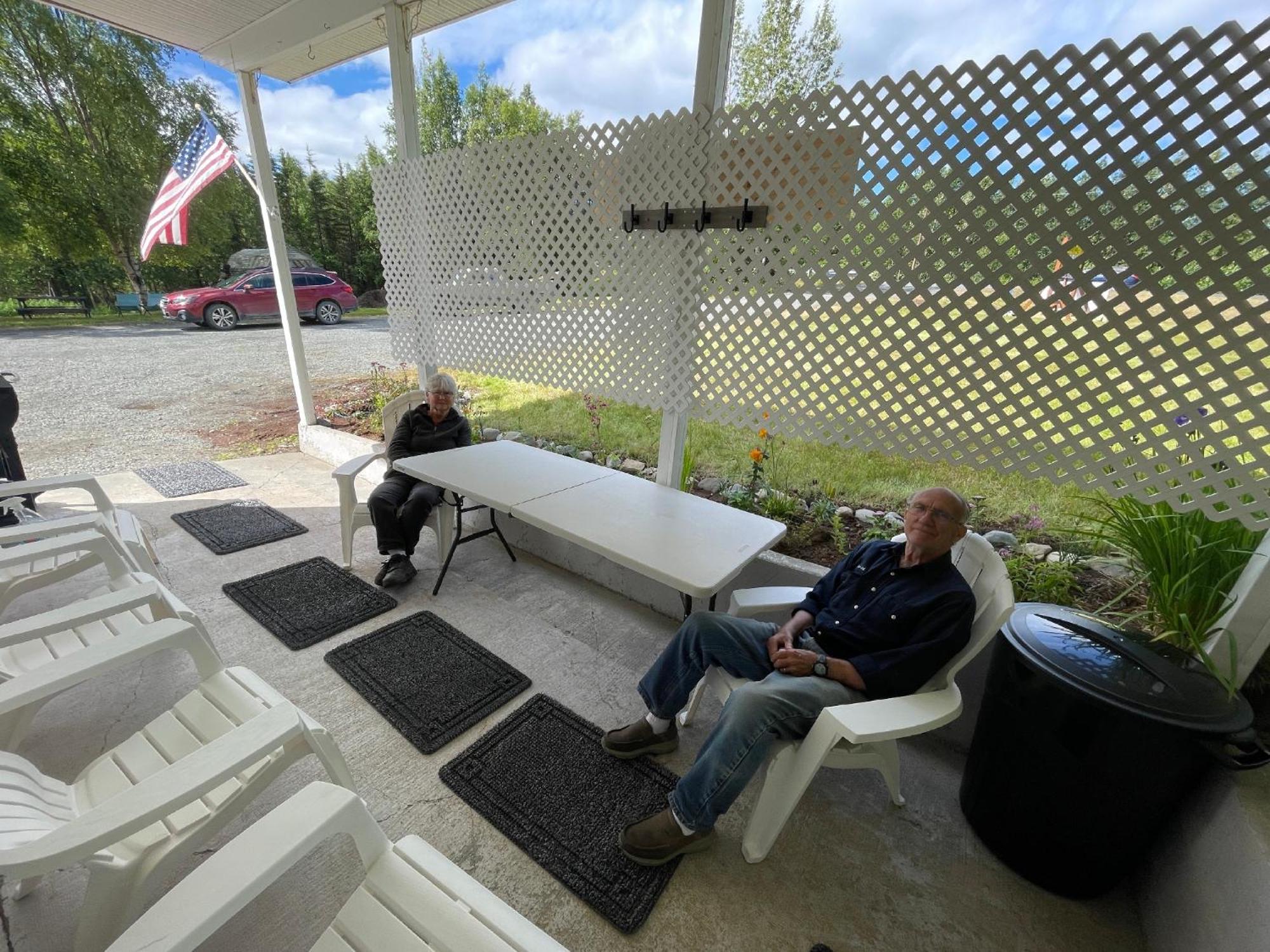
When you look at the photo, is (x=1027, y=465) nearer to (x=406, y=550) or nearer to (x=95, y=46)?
(x=406, y=550)

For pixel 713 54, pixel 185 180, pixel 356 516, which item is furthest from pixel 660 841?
pixel 185 180

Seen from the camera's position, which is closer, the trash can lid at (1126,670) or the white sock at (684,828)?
the trash can lid at (1126,670)

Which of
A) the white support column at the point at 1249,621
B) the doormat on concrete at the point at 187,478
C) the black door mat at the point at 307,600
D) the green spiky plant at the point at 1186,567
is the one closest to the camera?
the white support column at the point at 1249,621

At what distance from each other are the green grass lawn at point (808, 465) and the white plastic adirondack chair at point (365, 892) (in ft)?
6.06

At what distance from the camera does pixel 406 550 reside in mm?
2672

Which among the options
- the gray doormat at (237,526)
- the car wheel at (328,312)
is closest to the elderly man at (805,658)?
the gray doormat at (237,526)

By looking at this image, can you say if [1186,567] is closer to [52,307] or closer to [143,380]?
[143,380]

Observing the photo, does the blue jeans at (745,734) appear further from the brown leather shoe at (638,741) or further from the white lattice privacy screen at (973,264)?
the white lattice privacy screen at (973,264)

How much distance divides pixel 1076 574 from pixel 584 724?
6.65ft

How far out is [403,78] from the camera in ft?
9.76

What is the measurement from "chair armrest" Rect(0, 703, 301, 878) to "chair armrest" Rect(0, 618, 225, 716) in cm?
33

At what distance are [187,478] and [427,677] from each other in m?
3.15

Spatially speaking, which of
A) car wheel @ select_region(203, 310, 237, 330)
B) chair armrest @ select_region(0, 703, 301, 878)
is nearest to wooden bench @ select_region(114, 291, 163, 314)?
car wheel @ select_region(203, 310, 237, 330)

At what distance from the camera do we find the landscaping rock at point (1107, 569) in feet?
6.27
